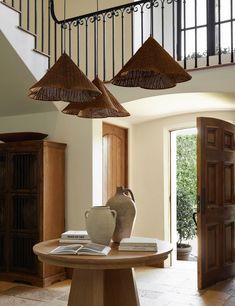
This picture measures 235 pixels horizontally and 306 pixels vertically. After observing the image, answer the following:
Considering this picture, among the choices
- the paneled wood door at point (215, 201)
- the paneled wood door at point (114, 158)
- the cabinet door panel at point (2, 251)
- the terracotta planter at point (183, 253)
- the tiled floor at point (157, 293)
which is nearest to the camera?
the tiled floor at point (157, 293)

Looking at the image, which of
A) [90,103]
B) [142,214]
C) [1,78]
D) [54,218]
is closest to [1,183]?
[54,218]

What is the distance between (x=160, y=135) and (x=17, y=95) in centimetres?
216

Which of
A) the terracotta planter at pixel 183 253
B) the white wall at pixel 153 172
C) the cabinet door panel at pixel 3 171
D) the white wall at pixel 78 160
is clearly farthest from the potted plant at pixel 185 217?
the cabinet door panel at pixel 3 171

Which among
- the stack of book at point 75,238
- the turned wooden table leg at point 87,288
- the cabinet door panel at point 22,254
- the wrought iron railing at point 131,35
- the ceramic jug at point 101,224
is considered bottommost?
the cabinet door panel at point 22,254

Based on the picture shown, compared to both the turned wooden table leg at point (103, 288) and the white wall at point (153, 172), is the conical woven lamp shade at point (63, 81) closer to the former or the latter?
the turned wooden table leg at point (103, 288)

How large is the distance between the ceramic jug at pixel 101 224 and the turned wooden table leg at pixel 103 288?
228mm

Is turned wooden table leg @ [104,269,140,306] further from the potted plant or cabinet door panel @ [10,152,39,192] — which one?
the potted plant

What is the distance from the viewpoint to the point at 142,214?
19.6ft

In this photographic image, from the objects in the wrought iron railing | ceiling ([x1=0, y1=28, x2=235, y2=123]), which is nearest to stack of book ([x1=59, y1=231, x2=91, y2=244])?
ceiling ([x1=0, y1=28, x2=235, y2=123])

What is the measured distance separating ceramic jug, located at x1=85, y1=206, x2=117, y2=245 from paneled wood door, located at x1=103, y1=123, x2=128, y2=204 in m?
2.61

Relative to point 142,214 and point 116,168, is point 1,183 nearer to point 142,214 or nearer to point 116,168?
point 116,168

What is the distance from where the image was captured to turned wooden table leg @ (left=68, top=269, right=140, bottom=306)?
263cm

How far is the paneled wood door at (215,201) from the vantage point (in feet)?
15.1

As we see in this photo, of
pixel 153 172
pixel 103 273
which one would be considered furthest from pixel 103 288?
pixel 153 172
